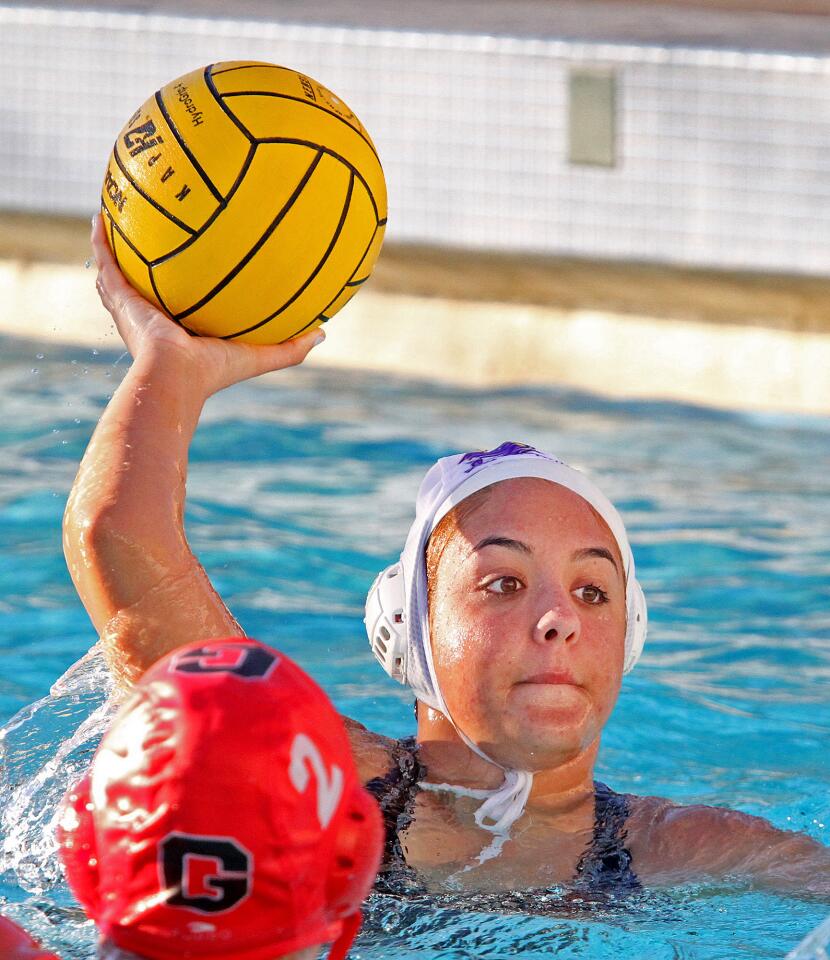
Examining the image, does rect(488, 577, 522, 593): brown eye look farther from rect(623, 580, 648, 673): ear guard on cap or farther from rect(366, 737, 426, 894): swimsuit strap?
rect(366, 737, 426, 894): swimsuit strap

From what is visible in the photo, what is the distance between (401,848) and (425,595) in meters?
0.41

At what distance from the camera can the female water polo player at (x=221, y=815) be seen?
1.33 metres

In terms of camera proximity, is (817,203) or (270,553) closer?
(270,553)

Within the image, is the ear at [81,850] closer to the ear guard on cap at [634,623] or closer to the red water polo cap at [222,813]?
the red water polo cap at [222,813]

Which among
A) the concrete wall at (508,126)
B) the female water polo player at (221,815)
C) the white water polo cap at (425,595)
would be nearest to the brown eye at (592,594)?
the white water polo cap at (425,595)

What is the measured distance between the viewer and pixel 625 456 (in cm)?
560

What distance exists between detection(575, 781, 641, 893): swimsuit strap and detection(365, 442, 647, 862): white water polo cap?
0.17m

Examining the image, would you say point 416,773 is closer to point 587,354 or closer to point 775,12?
point 587,354

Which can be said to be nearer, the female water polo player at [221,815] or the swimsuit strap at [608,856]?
the female water polo player at [221,815]

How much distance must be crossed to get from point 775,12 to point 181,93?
5.56m

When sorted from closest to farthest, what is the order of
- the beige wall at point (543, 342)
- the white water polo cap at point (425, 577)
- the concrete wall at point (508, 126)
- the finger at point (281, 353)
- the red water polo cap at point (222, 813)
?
the red water polo cap at point (222, 813), the white water polo cap at point (425, 577), the finger at point (281, 353), the beige wall at point (543, 342), the concrete wall at point (508, 126)

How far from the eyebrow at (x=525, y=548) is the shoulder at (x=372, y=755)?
451 mm

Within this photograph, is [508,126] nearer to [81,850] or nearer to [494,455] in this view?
[494,455]

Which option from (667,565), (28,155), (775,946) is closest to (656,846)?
(775,946)
